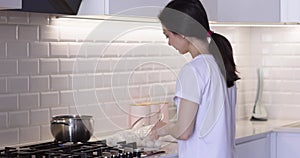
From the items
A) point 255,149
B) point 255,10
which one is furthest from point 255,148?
point 255,10

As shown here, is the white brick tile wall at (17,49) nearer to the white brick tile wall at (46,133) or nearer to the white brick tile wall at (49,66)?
the white brick tile wall at (49,66)

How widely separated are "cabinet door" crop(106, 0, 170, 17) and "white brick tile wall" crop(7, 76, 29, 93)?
49 centimetres

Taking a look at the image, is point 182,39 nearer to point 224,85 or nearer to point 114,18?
point 224,85

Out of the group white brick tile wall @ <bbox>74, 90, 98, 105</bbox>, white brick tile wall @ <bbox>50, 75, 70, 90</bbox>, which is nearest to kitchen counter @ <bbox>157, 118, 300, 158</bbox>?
white brick tile wall @ <bbox>74, 90, 98, 105</bbox>

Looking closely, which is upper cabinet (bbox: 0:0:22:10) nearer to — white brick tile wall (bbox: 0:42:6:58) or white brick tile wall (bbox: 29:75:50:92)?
white brick tile wall (bbox: 0:42:6:58)

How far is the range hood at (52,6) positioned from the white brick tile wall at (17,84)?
1.16 ft

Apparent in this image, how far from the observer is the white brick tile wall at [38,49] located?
9.57 ft

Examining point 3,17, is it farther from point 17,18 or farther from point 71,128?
point 71,128

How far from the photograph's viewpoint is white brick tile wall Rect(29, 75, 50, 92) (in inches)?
115

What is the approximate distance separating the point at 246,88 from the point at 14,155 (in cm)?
219

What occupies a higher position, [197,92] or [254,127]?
[197,92]

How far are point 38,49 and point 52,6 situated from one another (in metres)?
0.30

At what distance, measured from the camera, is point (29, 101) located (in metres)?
2.92

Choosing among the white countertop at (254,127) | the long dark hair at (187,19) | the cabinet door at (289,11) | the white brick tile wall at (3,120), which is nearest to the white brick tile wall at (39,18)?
the white brick tile wall at (3,120)
